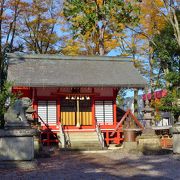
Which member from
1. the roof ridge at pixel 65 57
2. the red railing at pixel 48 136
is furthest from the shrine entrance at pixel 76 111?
the roof ridge at pixel 65 57

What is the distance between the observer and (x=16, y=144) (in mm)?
11562

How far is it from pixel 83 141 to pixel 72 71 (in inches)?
206

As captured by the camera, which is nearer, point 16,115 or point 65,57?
point 16,115

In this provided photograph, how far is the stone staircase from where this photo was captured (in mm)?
19422

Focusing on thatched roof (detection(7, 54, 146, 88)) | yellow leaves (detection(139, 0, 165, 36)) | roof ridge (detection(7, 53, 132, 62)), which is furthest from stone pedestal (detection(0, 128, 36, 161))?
yellow leaves (detection(139, 0, 165, 36))

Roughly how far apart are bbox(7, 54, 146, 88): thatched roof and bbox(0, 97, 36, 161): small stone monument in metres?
8.52

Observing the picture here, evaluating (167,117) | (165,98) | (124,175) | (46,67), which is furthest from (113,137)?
(167,117)

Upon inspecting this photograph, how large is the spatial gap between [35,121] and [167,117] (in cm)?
2485

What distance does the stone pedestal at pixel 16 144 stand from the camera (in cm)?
1143

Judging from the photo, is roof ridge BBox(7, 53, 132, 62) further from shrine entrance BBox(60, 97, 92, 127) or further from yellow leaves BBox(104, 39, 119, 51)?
yellow leaves BBox(104, 39, 119, 51)

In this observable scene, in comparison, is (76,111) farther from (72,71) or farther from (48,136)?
(48,136)

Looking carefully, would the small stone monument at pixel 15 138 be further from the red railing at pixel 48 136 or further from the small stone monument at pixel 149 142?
the red railing at pixel 48 136

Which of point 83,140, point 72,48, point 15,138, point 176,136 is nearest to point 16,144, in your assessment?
point 15,138

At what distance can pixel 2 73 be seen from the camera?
2775 centimetres
